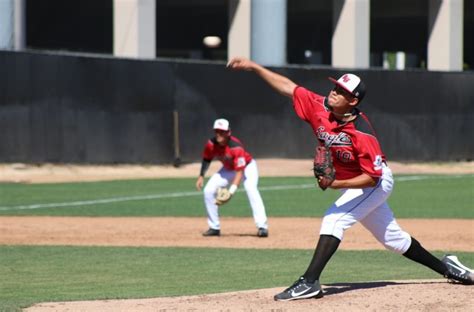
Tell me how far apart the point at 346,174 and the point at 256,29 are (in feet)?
76.0

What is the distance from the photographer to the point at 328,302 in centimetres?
769

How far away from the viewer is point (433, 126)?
96.9ft

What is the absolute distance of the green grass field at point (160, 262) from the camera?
9727 mm

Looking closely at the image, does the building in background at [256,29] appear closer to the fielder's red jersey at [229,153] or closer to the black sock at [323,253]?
the fielder's red jersey at [229,153]

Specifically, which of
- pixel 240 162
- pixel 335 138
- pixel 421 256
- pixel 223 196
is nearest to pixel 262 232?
pixel 223 196

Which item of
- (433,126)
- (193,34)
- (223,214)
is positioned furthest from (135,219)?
(193,34)

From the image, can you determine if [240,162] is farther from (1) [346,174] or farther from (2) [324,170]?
(2) [324,170]

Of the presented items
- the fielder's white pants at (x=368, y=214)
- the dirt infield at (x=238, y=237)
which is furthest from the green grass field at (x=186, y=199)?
the fielder's white pants at (x=368, y=214)

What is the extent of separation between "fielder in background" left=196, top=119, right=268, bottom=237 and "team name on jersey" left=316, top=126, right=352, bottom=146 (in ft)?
20.8

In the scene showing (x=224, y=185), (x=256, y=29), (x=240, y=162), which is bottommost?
(x=224, y=185)

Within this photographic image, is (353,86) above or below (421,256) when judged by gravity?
above

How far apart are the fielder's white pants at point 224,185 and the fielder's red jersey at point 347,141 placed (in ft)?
21.4

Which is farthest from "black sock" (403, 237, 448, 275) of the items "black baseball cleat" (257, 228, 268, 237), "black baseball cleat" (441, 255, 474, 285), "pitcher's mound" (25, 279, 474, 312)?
"black baseball cleat" (257, 228, 268, 237)

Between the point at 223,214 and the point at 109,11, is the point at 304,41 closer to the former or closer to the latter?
the point at 109,11
